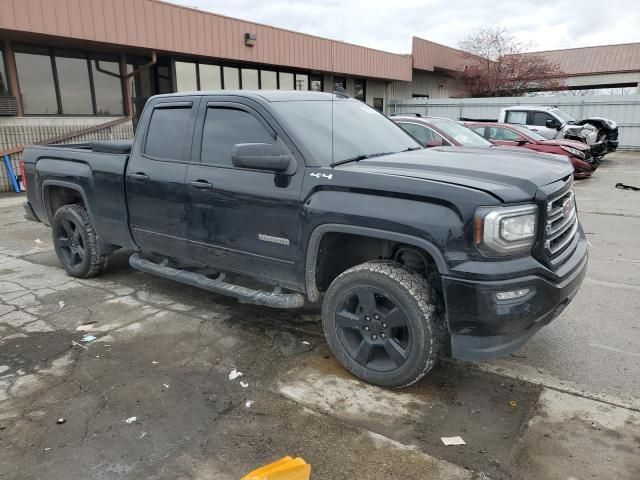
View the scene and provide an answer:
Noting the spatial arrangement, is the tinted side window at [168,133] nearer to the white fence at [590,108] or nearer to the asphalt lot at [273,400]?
the asphalt lot at [273,400]

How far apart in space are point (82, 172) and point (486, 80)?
29.3 m

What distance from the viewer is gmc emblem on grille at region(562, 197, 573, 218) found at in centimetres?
330

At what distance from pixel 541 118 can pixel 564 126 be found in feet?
3.40

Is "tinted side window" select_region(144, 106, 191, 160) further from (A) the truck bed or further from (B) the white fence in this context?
(B) the white fence

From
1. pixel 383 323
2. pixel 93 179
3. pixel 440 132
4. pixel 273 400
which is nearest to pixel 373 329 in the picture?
pixel 383 323

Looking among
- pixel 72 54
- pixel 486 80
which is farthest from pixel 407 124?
pixel 486 80

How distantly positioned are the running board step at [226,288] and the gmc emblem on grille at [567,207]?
73.9 inches

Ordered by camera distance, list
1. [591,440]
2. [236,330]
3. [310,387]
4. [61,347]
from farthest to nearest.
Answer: [236,330] → [61,347] → [310,387] → [591,440]

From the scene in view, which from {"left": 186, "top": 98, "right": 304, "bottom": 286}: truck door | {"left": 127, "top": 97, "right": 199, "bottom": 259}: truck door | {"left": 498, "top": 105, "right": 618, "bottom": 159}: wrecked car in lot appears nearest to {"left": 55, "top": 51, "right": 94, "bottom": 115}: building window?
{"left": 127, "top": 97, "right": 199, "bottom": 259}: truck door

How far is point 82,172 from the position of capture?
507 cm

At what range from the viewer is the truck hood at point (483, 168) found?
9.50 feet

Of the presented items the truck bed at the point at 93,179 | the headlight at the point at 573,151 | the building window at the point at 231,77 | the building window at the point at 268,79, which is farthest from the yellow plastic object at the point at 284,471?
the building window at the point at 268,79

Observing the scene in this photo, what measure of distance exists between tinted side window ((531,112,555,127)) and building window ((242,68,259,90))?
985cm

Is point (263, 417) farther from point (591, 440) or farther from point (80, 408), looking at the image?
point (591, 440)
